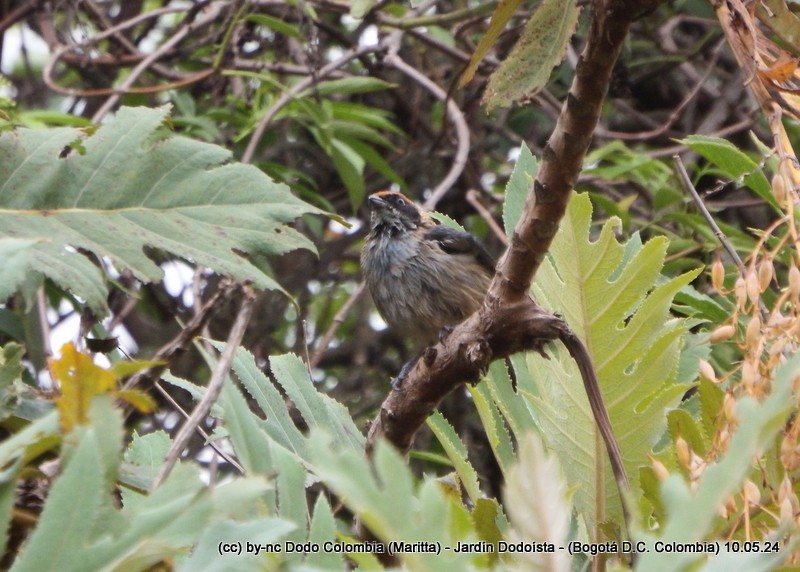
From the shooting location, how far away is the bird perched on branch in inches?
189

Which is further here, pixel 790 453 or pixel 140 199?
pixel 140 199

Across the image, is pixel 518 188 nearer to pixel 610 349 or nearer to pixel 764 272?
pixel 610 349

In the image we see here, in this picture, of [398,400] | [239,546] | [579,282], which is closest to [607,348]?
[579,282]

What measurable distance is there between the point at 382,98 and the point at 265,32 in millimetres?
711

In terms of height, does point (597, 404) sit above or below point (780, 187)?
below

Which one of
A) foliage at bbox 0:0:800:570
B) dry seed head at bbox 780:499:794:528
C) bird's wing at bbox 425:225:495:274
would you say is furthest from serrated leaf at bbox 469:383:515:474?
bird's wing at bbox 425:225:495:274

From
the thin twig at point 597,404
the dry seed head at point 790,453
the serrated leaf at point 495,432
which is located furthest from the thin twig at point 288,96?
the dry seed head at point 790,453

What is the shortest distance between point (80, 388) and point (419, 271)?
349 centimetres

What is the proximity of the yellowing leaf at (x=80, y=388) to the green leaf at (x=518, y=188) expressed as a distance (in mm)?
1432

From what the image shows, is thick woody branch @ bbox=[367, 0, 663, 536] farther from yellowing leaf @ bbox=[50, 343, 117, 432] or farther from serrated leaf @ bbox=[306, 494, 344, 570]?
yellowing leaf @ bbox=[50, 343, 117, 432]

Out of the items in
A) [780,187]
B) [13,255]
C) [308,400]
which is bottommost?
[308,400]

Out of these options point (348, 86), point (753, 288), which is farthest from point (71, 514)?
point (348, 86)

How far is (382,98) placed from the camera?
576cm

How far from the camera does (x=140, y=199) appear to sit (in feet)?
8.20
